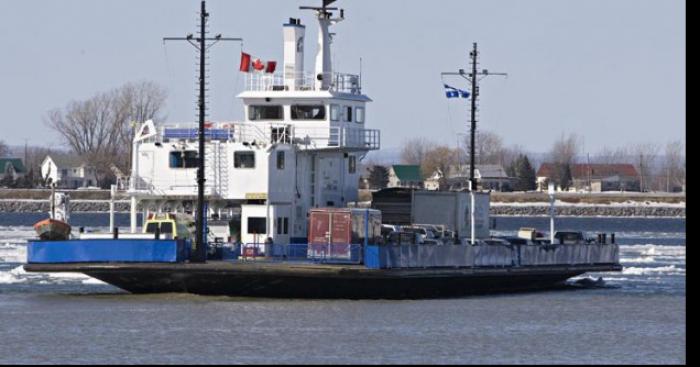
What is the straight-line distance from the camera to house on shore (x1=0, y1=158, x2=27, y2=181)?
499ft

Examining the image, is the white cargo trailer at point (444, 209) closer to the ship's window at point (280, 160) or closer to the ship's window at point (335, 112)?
the ship's window at point (335, 112)

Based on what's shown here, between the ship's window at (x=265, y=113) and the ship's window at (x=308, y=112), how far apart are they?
0.33 m

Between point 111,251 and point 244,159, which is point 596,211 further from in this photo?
point 111,251

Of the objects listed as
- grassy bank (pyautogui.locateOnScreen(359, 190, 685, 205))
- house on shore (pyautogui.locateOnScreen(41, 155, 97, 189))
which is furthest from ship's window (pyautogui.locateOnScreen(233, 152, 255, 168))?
house on shore (pyautogui.locateOnScreen(41, 155, 97, 189))

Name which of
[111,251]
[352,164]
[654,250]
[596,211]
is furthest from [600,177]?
[111,251]

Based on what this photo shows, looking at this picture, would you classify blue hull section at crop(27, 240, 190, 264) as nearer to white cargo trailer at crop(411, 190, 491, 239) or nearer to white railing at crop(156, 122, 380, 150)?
white railing at crop(156, 122, 380, 150)

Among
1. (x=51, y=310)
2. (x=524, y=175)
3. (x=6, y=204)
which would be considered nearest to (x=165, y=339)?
(x=51, y=310)

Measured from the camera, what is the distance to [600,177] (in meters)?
180

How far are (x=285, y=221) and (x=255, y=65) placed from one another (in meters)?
3.98

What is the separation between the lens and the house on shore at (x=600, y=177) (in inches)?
6757

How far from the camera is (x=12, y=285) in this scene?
43.2m

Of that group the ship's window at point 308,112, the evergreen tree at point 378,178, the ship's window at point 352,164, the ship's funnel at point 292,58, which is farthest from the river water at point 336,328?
the evergreen tree at point 378,178
